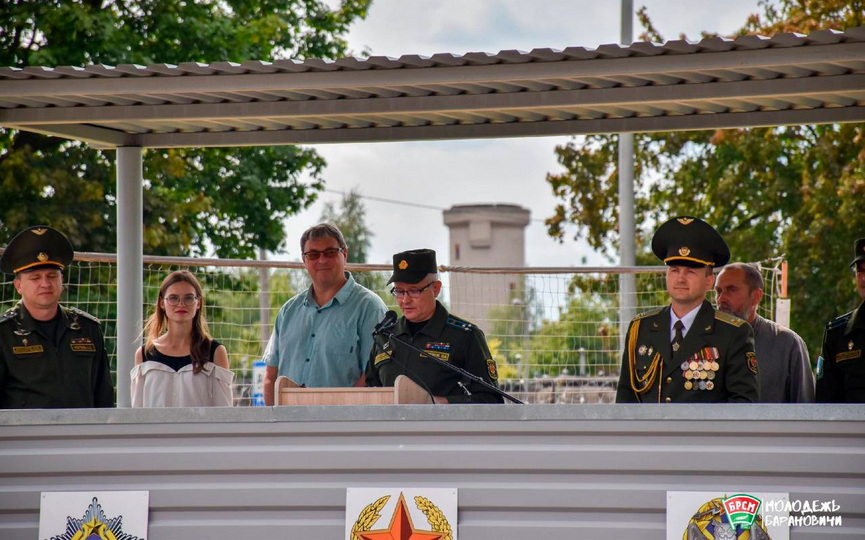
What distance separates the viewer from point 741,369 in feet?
15.4

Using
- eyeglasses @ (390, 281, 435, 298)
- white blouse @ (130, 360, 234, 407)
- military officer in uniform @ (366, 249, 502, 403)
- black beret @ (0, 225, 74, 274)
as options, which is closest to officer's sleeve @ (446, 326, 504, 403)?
military officer in uniform @ (366, 249, 502, 403)

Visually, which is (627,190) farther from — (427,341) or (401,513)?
(401,513)

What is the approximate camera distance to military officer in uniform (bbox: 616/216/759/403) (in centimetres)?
472

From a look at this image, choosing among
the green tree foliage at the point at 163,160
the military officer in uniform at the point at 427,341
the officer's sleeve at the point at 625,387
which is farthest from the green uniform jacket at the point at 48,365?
the green tree foliage at the point at 163,160

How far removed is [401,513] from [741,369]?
149cm

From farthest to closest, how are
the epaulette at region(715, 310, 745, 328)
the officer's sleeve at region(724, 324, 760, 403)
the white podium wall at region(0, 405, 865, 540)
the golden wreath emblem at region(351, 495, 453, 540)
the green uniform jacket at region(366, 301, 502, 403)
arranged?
the green uniform jacket at region(366, 301, 502, 403) < the epaulette at region(715, 310, 745, 328) < the officer's sleeve at region(724, 324, 760, 403) < the golden wreath emblem at region(351, 495, 453, 540) < the white podium wall at region(0, 405, 865, 540)

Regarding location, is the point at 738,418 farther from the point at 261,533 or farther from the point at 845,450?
the point at 261,533

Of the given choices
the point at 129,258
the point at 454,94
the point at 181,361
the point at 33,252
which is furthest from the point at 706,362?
the point at 129,258

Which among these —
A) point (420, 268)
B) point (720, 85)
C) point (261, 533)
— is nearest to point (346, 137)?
point (420, 268)

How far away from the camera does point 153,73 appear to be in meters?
5.04

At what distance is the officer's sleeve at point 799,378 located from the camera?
5855 mm

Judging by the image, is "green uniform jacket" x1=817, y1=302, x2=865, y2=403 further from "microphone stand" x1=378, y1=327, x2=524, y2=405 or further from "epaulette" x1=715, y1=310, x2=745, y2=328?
"microphone stand" x1=378, y1=327, x2=524, y2=405

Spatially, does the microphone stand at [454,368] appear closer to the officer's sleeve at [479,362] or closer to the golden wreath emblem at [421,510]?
the officer's sleeve at [479,362]

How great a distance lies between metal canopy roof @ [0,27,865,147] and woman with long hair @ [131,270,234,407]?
2.88ft
